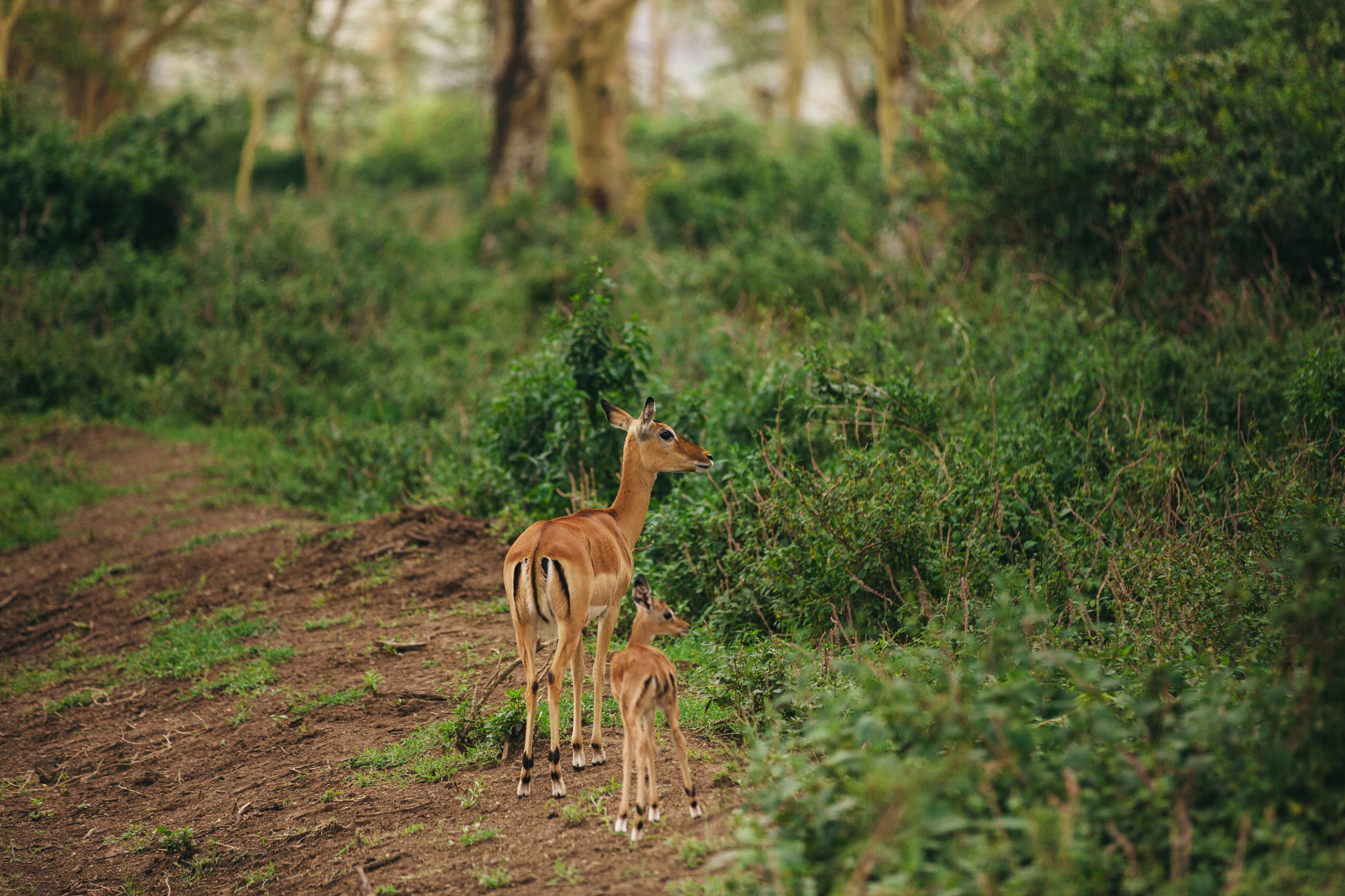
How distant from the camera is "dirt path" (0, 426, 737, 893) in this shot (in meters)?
4.77

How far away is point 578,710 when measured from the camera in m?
5.37

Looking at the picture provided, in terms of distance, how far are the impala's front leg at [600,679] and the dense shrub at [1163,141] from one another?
8.38 metres

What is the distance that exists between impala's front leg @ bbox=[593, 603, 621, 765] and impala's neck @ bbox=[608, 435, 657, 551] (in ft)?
2.14

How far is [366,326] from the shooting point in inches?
608

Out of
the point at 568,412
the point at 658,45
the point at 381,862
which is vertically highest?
the point at 658,45

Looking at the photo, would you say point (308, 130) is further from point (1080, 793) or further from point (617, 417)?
point (1080, 793)

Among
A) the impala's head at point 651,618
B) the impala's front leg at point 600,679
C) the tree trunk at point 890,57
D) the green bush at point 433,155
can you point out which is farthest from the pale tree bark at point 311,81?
the impala's head at point 651,618

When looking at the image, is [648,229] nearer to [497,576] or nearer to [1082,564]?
[497,576]

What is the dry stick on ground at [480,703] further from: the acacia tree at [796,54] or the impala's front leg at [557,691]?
the acacia tree at [796,54]

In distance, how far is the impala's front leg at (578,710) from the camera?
5.35 metres

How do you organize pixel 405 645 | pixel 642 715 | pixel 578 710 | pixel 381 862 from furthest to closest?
pixel 405 645
pixel 578 710
pixel 381 862
pixel 642 715

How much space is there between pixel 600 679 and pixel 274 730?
2.43 metres

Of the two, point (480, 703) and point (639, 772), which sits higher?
point (639, 772)

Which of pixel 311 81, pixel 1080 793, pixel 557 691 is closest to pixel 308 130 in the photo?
pixel 311 81
